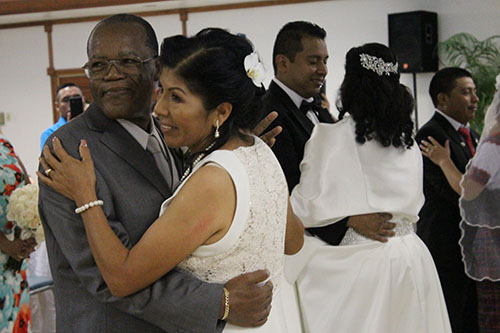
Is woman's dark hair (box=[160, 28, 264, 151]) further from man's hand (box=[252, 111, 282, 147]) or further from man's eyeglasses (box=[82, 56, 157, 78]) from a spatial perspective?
man's hand (box=[252, 111, 282, 147])

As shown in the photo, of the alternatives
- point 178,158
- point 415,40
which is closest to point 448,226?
point 178,158

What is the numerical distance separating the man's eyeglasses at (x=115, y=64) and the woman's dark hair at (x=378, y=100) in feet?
4.75

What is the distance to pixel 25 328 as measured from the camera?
3365 mm

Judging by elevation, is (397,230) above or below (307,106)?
below

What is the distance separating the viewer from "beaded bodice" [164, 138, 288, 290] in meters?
1.80

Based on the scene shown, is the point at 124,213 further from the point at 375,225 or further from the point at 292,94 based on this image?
the point at 292,94

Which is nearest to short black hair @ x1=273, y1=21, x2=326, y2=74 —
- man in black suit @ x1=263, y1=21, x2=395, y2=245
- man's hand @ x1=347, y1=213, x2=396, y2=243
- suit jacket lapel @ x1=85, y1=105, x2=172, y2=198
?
man in black suit @ x1=263, y1=21, x2=395, y2=245

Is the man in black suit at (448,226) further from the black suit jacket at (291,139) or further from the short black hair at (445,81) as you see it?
the black suit jacket at (291,139)

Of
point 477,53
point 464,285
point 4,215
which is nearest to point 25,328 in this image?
point 4,215

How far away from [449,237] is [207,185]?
310 cm

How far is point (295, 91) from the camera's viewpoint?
145 inches

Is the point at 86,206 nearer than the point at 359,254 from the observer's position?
Yes

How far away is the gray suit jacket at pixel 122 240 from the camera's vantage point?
5.97 ft

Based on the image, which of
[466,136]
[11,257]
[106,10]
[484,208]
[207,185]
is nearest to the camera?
[207,185]
